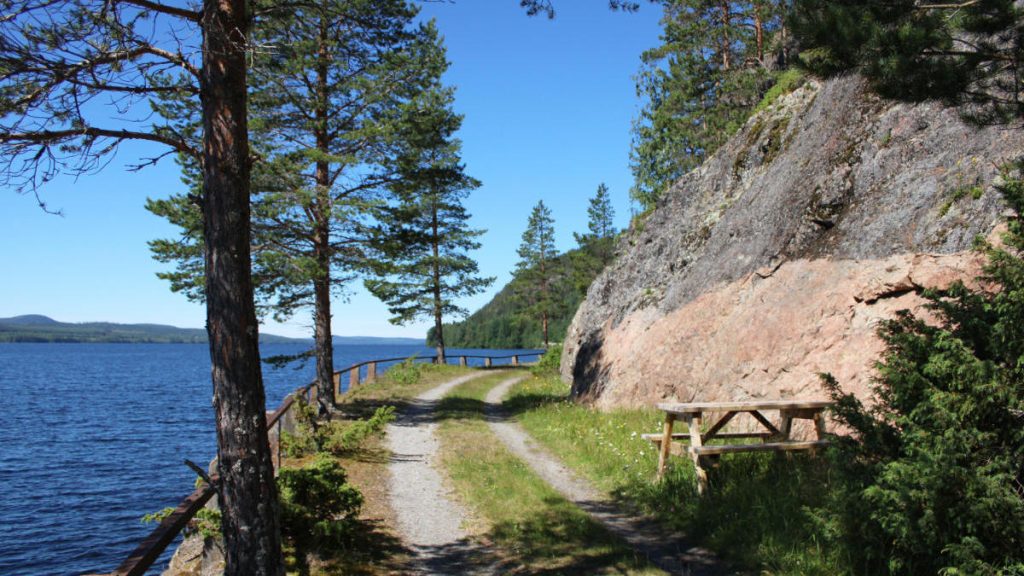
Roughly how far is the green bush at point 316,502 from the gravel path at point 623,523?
11.3 feet

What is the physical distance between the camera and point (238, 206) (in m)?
5.54

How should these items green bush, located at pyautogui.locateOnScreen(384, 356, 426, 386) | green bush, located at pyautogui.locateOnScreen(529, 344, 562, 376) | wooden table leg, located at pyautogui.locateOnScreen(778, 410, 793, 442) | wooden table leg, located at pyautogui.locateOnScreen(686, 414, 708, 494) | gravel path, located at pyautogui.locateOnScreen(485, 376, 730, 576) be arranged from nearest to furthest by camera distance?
gravel path, located at pyautogui.locateOnScreen(485, 376, 730, 576), wooden table leg, located at pyautogui.locateOnScreen(686, 414, 708, 494), wooden table leg, located at pyautogui.locateOnScreen(778, 410, 793, 442), green bush, located at pyautogui.locateOnScreen(384, 356, 426, 386), green bush, located at pyautogui.locateOnScreen(529, 344, 562, 376)

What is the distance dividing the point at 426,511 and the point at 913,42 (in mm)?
8377

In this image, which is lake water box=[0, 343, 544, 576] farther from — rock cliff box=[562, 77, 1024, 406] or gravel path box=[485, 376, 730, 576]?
rock cliff box=[562, 77, 1024, 406]

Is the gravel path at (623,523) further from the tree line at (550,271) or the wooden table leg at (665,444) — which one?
the tree line at (550,271)

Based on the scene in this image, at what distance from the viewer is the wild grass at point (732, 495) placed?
250 inches

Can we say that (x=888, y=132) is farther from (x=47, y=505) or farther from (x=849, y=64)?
(x=47, y=505)

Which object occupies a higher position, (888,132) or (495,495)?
(888,132)

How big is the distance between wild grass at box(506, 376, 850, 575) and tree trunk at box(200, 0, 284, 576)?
489cm

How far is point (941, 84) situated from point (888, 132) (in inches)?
282

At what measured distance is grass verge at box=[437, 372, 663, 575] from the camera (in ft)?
23.3

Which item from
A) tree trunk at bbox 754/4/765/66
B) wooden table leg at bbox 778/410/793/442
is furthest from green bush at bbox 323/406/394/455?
tree trunk at bbox 754/4/765/66

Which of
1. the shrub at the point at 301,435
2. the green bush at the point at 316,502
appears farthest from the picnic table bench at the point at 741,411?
the shrub at the point at 301,435

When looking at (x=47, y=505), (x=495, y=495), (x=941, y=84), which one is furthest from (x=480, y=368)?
(x=941, y=84)
